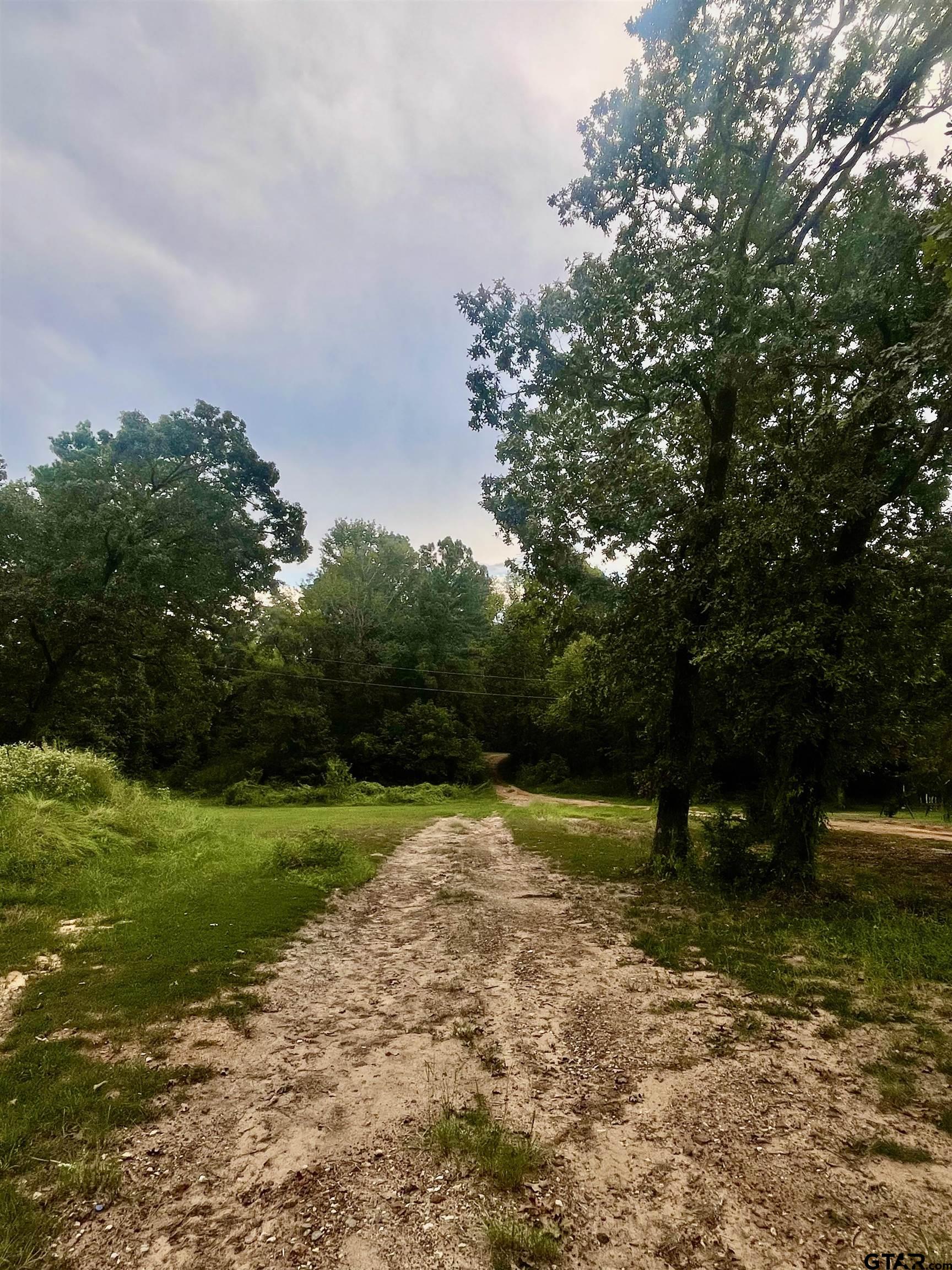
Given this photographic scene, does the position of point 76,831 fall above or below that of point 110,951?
above

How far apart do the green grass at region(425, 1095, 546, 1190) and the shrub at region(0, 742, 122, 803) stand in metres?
9.95

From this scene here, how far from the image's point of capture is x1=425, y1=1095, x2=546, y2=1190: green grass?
290 cm

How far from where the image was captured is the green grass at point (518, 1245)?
238cm

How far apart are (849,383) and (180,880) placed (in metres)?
12.9

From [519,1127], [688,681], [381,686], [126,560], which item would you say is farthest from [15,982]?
[381,686]

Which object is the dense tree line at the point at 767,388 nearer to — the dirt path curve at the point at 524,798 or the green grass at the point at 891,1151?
the green grass at the point at 891,1151

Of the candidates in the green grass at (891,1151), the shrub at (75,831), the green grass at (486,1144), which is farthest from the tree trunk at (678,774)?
the shrub at (75,831)

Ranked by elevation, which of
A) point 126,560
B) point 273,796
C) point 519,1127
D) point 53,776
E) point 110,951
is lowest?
point 273,796

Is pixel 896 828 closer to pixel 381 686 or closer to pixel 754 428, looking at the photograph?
pixel 754 428

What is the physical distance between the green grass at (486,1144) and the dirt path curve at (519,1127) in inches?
3.9

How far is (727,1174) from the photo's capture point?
2.87m

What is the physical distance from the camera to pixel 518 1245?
246cm

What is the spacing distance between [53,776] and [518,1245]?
11885 millimetres

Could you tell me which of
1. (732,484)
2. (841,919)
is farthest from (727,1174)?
(732,484)
